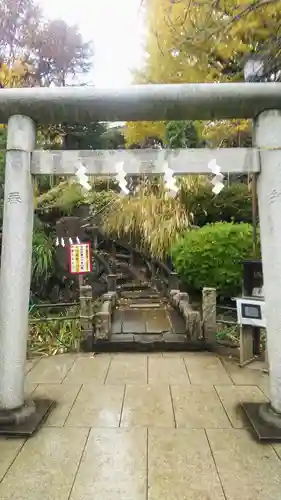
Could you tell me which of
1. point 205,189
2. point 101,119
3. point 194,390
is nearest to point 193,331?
point 194,390

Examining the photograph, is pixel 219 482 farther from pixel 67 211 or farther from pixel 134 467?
pixel 67 211

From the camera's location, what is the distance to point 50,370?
5.48 meters

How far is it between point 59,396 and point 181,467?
2031 millimetres

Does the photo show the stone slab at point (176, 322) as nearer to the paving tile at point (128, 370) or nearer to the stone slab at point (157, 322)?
the stone slab at point (157, 322)

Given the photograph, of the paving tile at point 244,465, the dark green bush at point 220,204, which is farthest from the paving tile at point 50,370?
the dark green bush at point 220,204

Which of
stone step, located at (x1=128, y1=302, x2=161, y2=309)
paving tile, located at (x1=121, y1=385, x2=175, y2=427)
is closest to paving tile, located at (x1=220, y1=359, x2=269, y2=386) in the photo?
paving tile, located at (x1=121, y1=385, x2=175, y2=427)

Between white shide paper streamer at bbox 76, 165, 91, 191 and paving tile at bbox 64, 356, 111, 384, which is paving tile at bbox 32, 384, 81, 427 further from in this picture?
white shide paper streamer at bbox 76, 165, 91, 191

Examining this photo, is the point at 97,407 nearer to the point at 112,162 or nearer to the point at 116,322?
the point at 112,162

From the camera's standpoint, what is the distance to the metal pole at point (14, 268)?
3.79 meters

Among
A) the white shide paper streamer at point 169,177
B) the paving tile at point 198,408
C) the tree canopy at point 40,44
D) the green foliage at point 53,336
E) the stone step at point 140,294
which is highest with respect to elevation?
the tree canopy at point 40,44

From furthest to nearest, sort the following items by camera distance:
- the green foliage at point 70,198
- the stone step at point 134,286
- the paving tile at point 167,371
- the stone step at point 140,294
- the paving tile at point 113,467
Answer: the stone step at point 134,286, the green foliage at point 70,198, the stone step at point 140,294, the paving tile at point 167,371, the paving tile at point 113,467

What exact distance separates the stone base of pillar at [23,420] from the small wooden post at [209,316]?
125 inches

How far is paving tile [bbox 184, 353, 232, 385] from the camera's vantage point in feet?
16.4

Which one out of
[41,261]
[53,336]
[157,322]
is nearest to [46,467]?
[53,336]
